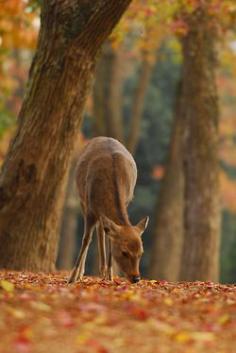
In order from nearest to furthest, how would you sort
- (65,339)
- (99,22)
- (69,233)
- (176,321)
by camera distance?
(65,339), (176,321), (99,22), (69,233)

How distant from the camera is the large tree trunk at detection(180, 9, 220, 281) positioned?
18.7 m

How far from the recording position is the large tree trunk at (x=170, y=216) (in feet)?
79.2

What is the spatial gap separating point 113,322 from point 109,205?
4.14 m

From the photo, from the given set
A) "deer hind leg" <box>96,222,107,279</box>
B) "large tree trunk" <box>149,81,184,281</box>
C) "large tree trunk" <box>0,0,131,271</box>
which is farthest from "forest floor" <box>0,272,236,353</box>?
"large tree trunk" <box>149,81,184,281</box>

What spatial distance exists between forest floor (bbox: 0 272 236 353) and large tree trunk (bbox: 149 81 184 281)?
592 inches

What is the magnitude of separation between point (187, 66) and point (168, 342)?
13.3 meters

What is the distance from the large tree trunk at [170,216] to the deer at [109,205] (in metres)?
11.5

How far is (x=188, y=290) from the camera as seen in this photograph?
10.0m

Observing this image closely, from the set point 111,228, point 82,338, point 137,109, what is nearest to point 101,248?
point 111,228

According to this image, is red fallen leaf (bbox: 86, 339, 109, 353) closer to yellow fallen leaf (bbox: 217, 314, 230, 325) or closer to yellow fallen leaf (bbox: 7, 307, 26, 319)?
yellow fallen leaf (bbox: 7, 307, 26, 319)

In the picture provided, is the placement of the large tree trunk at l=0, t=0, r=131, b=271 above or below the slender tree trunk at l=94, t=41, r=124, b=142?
below

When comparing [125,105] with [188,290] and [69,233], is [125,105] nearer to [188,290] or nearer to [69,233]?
[69,233]

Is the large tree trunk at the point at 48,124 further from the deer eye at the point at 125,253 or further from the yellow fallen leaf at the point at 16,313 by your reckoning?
the yellow fallen leaf at the point at 16,313

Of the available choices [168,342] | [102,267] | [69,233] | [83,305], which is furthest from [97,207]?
[69,233]
